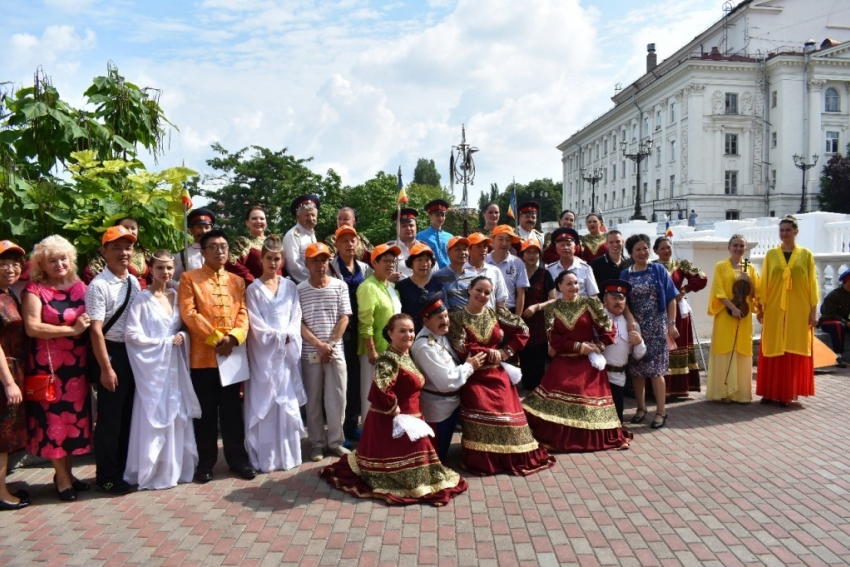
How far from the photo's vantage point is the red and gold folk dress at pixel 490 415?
Answer: 564 centimetres

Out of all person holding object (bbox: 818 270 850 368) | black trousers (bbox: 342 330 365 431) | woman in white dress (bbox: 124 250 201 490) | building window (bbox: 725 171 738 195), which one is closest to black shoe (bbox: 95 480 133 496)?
woman in white dress (bbox: 124 250 201 490)

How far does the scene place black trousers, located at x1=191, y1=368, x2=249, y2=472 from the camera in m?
5.60

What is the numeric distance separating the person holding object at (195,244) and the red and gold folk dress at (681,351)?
16.6ft

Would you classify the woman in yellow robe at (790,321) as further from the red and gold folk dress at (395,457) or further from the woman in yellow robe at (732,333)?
the red and gold folk dress at (395,457)

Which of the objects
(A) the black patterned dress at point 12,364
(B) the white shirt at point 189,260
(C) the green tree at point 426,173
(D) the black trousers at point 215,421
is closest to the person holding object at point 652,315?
(D) the black trousers at point 215,421

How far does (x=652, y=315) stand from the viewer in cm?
712

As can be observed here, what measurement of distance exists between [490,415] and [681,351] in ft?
11.1

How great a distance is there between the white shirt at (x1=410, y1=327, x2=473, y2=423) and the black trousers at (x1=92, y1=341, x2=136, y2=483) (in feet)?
7.42

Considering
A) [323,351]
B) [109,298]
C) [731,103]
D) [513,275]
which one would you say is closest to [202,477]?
[323,351]

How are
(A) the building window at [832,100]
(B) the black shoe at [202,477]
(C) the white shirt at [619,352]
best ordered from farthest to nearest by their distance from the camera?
(A) the building window at [832,100] → (C) the white shirt at [619,352] → (B) the black shoe at [202,477]

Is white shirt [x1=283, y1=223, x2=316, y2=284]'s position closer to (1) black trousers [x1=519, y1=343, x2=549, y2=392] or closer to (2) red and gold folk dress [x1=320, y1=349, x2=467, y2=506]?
(2) red and gold folk dress [x1=320, y1=349, x2=467, y2=506]

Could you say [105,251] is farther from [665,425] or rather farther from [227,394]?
[665,425]

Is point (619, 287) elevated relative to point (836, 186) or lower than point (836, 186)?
lower

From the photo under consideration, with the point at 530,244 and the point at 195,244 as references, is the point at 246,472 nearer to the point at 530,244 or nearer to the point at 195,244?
the point at 195,244
